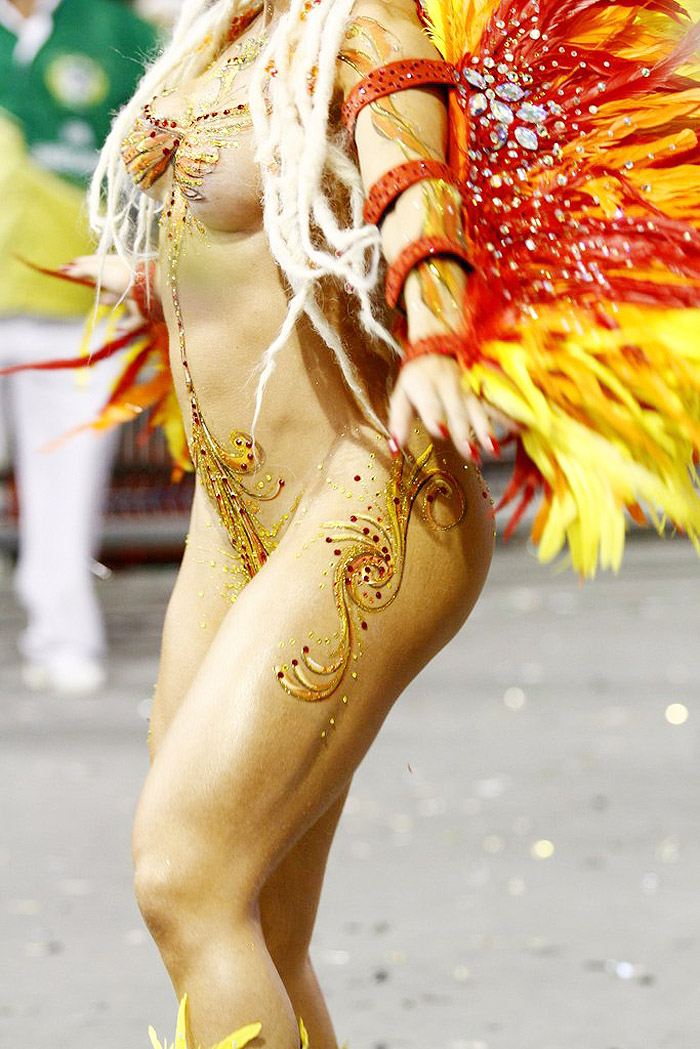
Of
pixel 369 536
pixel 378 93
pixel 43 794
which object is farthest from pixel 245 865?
pixel 43 794

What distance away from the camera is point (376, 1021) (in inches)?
133

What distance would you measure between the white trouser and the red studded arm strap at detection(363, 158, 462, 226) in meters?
4.50

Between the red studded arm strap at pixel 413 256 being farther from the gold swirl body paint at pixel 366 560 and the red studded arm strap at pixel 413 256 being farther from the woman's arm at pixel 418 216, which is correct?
the gold swirl body paint at pixel 366 560

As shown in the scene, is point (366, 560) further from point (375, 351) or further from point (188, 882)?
point (188, 882)

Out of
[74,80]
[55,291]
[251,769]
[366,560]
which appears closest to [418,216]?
[366,560]

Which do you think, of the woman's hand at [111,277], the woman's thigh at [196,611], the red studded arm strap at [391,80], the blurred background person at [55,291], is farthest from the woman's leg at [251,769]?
the blurred background person at [55,291]

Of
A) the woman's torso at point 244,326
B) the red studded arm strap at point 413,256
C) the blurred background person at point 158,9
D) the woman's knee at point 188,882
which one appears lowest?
the blurred background person at point 158,9

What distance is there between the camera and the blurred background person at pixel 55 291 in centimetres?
607

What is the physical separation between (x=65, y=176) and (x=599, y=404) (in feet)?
15.0

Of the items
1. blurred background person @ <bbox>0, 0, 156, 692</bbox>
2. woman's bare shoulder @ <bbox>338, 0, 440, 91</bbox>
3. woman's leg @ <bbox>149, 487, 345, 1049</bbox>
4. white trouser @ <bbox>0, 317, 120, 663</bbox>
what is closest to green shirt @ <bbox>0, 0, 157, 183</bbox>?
blurred background person @ <bbox>0, 0, 156, 692</bbox>

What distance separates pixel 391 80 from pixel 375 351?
1.15ft

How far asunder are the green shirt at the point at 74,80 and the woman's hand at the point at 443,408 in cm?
426

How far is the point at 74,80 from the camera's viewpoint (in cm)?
603

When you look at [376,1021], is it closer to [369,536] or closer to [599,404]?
[369,536]
